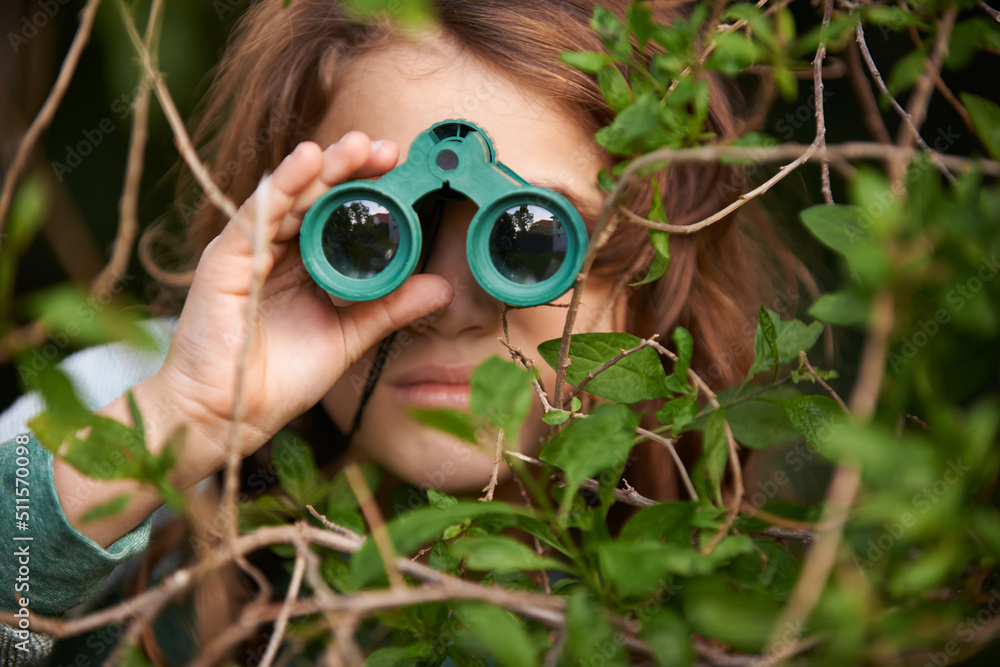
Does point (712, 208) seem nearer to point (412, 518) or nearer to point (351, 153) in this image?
point (351, 153)

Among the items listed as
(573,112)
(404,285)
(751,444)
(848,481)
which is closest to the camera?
(848,481)

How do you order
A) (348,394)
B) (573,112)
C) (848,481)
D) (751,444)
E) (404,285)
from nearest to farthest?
1. (848,481)
2. (751,444)
3. (404,285)
4. (573,112)
5. (348,394)

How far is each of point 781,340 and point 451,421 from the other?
340mm

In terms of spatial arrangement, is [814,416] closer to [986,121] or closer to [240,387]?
[986,121]

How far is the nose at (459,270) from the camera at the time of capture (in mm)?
960

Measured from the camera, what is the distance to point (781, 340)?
60cm

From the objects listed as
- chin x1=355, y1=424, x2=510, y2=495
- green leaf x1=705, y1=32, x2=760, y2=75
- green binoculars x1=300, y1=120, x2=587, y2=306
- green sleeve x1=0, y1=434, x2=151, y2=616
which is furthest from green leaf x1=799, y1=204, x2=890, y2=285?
green sleeve x1=0, y1=434, x2=151, y2=616

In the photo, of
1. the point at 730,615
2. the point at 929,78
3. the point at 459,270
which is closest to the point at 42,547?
the point at 459,270

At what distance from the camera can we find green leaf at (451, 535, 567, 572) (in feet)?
1.29

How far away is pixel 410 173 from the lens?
2.83 feet

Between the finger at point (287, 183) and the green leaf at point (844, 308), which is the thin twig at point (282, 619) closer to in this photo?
the green leaf at point (844, 308)

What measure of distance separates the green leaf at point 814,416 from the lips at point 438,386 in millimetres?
558

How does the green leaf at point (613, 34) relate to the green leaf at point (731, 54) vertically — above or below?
above

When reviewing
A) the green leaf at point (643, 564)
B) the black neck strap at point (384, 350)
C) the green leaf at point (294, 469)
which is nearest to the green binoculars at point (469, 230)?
the black neck strap at point (384, 350)
